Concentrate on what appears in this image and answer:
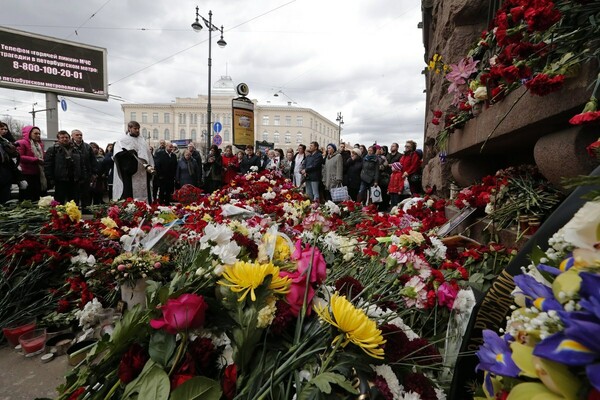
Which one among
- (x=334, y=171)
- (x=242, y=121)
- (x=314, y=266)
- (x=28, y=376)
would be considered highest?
(x=242, y=121)

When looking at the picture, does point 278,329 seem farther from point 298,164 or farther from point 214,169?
point 298,164

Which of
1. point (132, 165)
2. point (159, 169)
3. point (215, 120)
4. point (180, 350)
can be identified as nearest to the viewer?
point (180, 350)

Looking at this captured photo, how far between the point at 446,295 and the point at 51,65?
20.0m

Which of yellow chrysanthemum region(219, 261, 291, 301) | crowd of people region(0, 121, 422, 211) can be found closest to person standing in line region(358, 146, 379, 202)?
crowd of people region(0, 121, 422, 211)

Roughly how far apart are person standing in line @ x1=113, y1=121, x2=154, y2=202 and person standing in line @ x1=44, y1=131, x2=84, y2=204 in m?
0.76

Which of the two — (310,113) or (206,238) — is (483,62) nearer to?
(206,238)

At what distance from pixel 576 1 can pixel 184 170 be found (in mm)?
8212

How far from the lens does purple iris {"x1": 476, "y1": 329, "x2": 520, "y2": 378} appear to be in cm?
47

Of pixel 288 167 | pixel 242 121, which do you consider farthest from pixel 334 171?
pixel 242 121

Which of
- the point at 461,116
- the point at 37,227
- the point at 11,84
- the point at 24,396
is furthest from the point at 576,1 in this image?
the point at 11,84

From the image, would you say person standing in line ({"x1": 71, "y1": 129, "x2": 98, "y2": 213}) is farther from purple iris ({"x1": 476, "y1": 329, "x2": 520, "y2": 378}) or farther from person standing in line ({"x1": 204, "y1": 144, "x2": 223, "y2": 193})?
purple iris ({"x1": 476, "y1": 329, "x2": 520, "y2": 378})

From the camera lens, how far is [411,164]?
6.44 metres

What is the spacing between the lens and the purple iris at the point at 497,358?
0.47m

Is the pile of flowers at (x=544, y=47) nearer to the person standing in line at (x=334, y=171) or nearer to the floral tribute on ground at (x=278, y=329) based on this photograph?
the floral tribute on ground at (x=278, y=329)
